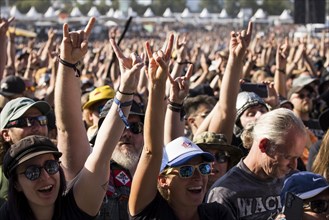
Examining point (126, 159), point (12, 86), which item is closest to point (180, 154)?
point (126, 159)

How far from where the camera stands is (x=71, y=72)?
448cm

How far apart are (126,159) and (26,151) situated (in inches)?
43.1

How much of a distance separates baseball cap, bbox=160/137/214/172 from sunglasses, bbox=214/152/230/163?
1094 millimetres

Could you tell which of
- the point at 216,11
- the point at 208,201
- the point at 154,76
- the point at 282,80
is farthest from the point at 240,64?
the point at 216,11

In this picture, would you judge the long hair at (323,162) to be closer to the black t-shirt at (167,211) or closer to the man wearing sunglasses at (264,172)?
the man wearing sunglasses at (264,172)

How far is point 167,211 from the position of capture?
423cm

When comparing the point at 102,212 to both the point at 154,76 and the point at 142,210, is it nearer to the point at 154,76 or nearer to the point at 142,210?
the point at 142,210

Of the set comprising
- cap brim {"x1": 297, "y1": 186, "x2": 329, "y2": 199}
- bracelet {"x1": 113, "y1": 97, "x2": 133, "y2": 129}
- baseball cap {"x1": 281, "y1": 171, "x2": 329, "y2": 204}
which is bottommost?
cap brim {"x1": 297, "y1": 186, "x2": 329, "y2": 199}

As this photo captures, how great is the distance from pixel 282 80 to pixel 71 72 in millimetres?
4729

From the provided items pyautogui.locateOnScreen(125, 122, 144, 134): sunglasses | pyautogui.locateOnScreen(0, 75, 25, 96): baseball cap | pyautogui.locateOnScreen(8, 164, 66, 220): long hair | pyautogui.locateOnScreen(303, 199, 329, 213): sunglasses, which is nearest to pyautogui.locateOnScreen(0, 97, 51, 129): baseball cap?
pyautogui.locateOnScreen(125, 122, 144, 134): sunglasses

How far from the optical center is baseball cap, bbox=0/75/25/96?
8.05 metres

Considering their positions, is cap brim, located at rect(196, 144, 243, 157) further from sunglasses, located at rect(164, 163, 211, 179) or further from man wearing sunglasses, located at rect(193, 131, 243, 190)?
sunglasses, located at rect(164, 163, 211, 179)

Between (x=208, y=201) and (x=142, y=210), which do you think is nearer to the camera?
(x=142, y=210)

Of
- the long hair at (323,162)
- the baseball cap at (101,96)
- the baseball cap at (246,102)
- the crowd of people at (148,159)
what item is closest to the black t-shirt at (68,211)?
the crowd of people at (148,159)
